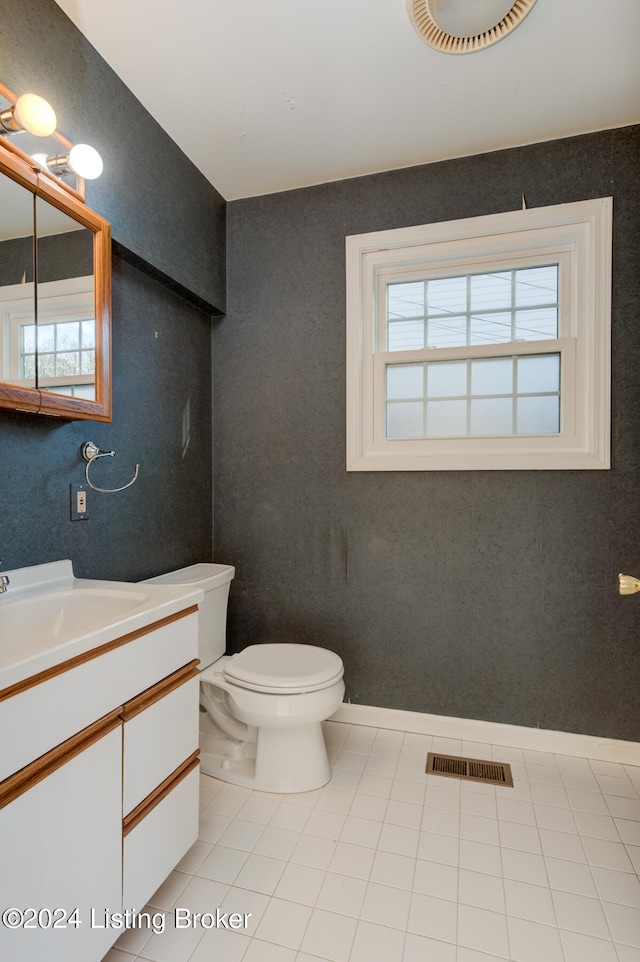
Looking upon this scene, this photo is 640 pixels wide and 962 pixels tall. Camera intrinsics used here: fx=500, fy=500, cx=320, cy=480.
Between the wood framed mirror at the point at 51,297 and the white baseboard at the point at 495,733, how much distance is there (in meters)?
1.73

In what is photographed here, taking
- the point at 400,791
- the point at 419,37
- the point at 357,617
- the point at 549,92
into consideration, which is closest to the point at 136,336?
the point at 419,37

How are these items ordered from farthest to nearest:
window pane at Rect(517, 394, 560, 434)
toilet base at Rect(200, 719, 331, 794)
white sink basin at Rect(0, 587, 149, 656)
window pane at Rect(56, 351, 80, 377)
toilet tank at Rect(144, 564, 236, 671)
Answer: window pane at Rect(517, 394, 560, 434), toilet tank at Rect(144, 564, 236, 671), toilet base at Rect(200, 719, 331, 794), window pane at Rect(56, 351, 80, 377), white sink basin at Rect(0, 587, 149, 656)

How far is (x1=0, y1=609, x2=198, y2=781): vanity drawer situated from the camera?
87 cm

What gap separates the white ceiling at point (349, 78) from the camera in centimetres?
149

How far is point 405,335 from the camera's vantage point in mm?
2305

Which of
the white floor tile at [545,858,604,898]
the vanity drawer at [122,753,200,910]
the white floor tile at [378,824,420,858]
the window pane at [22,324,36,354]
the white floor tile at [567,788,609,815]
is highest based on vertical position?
the window pane at [22,324,36,354]

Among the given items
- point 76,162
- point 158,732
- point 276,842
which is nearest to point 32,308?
point 76,162

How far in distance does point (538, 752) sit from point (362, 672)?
79 cm

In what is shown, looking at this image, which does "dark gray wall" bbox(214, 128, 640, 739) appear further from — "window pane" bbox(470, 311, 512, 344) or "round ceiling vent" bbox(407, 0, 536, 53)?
"round ceiling vent" bbox(407, 0, 536, 53)

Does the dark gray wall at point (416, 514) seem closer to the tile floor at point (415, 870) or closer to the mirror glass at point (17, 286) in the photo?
the tile floor at point (415, 870)

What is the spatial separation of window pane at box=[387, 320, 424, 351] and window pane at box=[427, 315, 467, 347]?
0.04 m

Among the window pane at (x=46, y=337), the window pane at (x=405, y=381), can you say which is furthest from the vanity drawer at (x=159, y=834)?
the window pane at (x=405, y=381)

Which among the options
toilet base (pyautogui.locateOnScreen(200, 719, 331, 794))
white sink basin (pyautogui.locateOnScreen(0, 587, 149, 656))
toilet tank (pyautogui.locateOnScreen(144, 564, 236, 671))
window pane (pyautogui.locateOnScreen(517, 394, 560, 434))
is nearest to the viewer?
white sink basin (pyautogui.locateOnScreen(0, 587, 149, 656))

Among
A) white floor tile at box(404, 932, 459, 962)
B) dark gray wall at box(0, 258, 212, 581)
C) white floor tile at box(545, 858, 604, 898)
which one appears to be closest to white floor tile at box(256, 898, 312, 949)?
white floor tile at box(404, 932, 459, 962)
